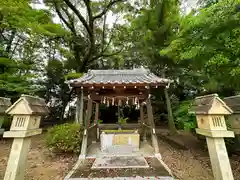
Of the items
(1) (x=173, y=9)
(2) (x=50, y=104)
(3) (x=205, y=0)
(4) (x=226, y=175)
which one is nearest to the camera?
(4) (x=226, y=175)

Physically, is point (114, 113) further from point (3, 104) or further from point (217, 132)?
point (217, 132)

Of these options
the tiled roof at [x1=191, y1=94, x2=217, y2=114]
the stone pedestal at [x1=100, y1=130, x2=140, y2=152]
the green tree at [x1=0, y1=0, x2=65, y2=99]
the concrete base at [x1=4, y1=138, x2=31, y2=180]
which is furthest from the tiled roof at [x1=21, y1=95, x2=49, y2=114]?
the green tree at [x1=0, y1=0, x2=65, y2=99]

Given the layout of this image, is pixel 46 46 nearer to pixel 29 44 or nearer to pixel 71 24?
pixel 29 44

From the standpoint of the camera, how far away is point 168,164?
420cm

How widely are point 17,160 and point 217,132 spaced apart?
342cm

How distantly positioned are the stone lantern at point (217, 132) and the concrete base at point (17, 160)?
3.27 meters

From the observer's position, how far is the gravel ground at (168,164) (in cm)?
349

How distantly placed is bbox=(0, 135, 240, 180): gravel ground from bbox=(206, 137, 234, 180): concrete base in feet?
4.27

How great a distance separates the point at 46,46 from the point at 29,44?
5.50ft

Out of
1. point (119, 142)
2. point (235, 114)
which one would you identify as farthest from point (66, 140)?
point (235, 114)

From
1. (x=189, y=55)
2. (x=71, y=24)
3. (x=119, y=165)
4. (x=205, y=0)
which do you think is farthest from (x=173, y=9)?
(x=119, y=165)

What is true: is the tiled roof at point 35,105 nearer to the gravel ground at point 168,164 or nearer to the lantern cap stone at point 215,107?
the gravel ground at point 168,164

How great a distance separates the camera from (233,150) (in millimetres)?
4539

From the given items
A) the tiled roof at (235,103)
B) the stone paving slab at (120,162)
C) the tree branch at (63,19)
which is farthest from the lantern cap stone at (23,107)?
the tree branch at (63,19)
